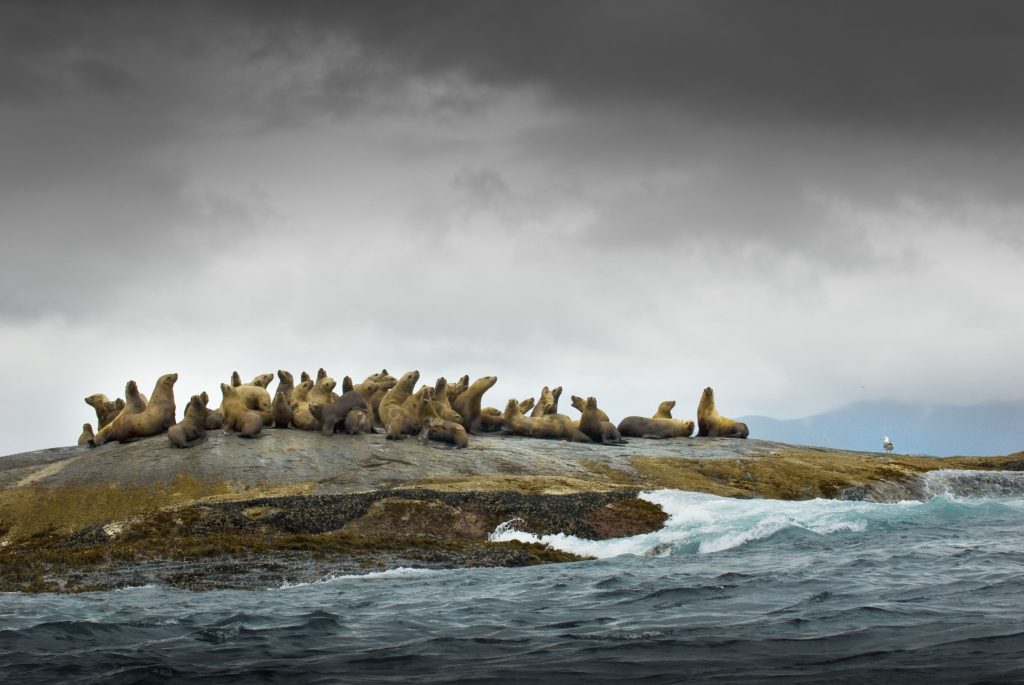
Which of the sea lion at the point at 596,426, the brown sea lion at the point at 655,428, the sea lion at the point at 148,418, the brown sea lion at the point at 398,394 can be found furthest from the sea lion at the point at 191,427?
the brown sea lion at the point at 655,428

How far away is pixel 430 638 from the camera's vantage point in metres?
10.4

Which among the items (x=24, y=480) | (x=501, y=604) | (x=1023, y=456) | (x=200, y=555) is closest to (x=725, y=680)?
(x=501, y=604)

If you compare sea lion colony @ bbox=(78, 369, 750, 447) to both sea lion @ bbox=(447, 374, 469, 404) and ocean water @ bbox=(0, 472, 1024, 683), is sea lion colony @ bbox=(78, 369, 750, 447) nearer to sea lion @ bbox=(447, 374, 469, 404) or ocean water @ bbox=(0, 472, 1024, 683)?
sea lion @ bbox=(447, 374, 469, 404)

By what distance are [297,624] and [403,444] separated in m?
18.1

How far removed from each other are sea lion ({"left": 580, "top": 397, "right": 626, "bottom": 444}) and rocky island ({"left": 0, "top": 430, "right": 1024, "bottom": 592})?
1.69m

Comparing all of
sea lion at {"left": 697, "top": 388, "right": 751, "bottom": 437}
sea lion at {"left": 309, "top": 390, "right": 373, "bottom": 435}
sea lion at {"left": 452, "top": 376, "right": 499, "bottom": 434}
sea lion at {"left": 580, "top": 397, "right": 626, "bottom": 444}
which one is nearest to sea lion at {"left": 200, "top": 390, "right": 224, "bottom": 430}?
sea lion at {"left": 309, "top": 390, "right": 373, "bottom": 435}

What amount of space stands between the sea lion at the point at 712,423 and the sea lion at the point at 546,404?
617 cm

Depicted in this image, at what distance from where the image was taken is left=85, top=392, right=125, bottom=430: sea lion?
34031 millimetres

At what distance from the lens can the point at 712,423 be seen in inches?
1615

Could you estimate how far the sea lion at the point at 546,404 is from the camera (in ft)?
128

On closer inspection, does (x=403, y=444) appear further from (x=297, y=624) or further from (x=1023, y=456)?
(x=1023, y=456)

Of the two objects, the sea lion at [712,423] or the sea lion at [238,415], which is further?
the sea lion at [712,423]

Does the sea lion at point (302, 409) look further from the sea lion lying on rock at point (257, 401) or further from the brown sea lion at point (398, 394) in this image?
the brown sea lion at point (398, 394)

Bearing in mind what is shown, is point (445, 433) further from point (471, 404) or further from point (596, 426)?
point (596, 426)
